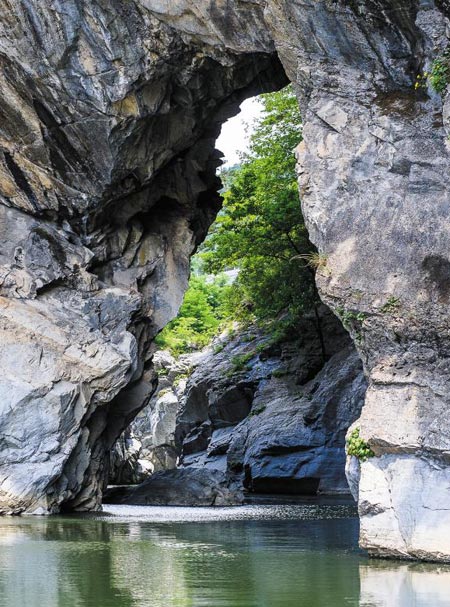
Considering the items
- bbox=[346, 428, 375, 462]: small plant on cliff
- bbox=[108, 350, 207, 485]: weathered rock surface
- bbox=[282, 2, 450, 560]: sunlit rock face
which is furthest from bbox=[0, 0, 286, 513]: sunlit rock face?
bbox=[108, 350, 207, 485]: weathered rock surface

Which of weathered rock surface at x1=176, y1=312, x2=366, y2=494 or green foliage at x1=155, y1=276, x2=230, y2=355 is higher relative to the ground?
green foliage at x1=155, y1=276, x2=230, y2=355

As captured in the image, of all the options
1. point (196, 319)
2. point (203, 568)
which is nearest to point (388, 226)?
point (203, 568)

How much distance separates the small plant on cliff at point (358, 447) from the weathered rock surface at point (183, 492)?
35.1 ft

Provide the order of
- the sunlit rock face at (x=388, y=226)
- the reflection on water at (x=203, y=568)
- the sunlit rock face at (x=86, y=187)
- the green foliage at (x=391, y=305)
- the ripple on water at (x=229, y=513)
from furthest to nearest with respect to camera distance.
A: the ripple on water at (x=229, y=513)
the sunlit rock face at (x=86, y=187)
the green foliage at (x=391, y=305)
the sunlit rock face at (x=388, y=226)
the reflection on water at (x=203, y=568)

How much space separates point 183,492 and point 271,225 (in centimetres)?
958

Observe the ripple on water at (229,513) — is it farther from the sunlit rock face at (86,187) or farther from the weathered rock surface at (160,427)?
the weathered rock surface at (160,427)

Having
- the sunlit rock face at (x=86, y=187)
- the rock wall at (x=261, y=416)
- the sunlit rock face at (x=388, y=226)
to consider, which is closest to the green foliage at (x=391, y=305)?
the sunlit rock face at (x=388, y=226)

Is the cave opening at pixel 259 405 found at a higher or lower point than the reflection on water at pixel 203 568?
higher

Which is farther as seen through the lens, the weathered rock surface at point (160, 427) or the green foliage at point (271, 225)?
the weathered rock surface at point (160, 427)

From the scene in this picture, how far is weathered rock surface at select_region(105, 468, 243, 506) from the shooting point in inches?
901

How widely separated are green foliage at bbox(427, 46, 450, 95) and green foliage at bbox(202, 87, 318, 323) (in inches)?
601

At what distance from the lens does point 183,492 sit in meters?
23.1

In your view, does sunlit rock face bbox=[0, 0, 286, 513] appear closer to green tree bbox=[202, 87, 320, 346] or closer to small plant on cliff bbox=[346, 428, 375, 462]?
green tree bbox=[202, 87, 320, 346]

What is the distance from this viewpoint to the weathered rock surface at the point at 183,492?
22891 millimetres
